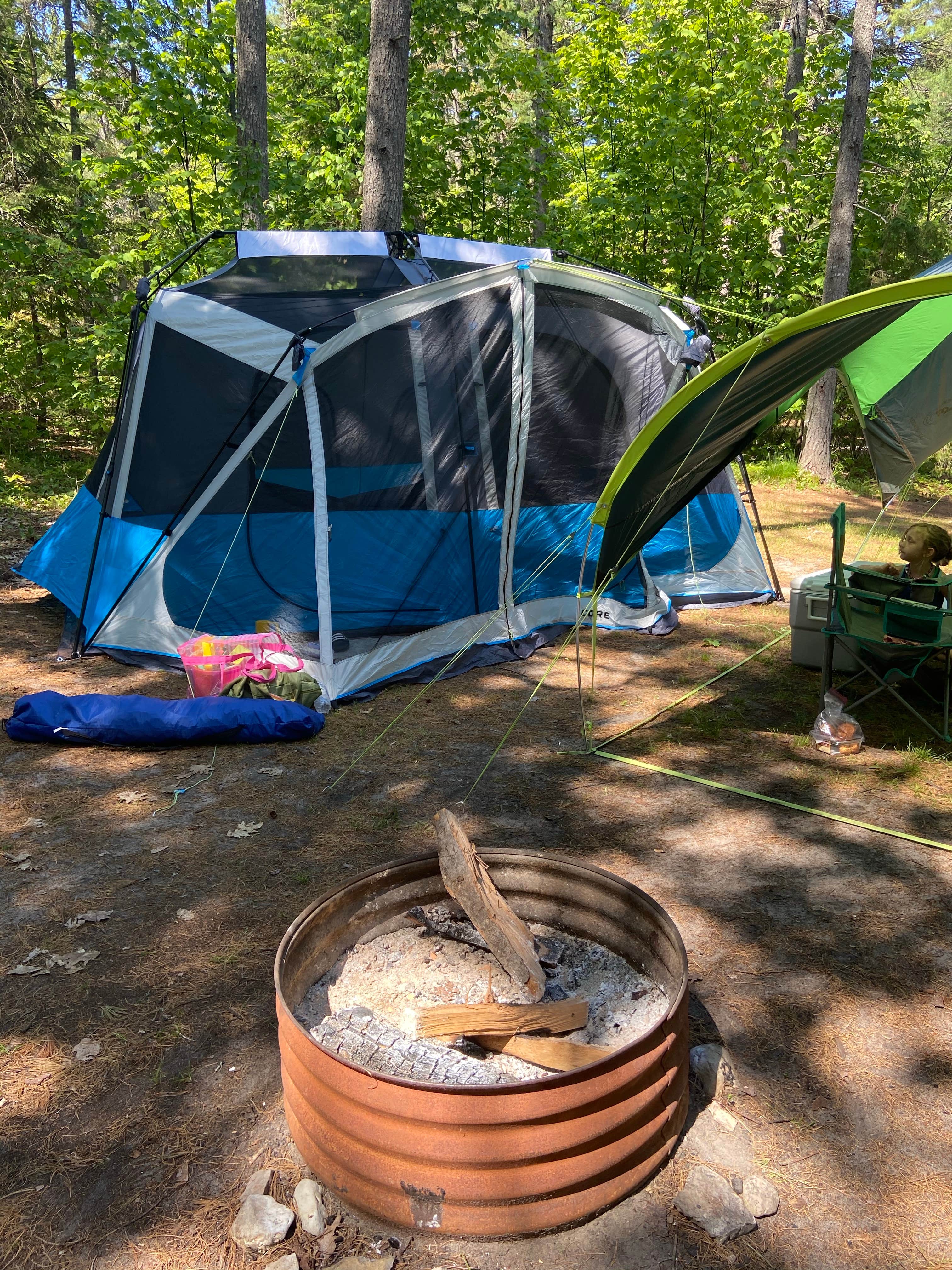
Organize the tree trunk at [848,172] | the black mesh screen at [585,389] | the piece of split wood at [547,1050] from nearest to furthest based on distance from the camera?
the piece of split wood at [547,1050], the black mesh screen at [585,389], the tree trunk at [848,172]

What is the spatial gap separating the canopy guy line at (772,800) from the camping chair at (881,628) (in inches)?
23.8

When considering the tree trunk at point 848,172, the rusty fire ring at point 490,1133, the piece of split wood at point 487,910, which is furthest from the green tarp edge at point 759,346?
the tree trunk at point 848,172

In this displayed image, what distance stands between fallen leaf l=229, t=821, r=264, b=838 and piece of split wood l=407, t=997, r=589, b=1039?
1394mm

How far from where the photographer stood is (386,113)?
616 cm

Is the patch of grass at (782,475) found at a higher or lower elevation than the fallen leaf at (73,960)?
higher

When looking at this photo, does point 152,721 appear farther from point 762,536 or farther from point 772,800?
point 762,536

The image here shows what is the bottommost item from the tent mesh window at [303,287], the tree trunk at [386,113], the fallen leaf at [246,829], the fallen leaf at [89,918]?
the fallen leaf at [89,918]

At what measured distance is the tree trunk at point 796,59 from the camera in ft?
37.6

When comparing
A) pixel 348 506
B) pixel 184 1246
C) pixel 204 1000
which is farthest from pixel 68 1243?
pixel 348 506

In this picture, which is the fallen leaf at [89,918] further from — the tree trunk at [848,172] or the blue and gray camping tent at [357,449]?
the tree trunk at [848,172]

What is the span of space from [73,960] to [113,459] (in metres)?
3.16

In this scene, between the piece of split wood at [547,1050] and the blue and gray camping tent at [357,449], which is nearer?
the piece of split wood at [547,1050]

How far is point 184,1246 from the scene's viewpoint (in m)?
1.66

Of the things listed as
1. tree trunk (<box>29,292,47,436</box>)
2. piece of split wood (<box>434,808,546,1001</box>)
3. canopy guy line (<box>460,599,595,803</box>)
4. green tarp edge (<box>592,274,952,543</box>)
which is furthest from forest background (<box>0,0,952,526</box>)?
piece of split wood (<box>434,808,546,1001</box>)
